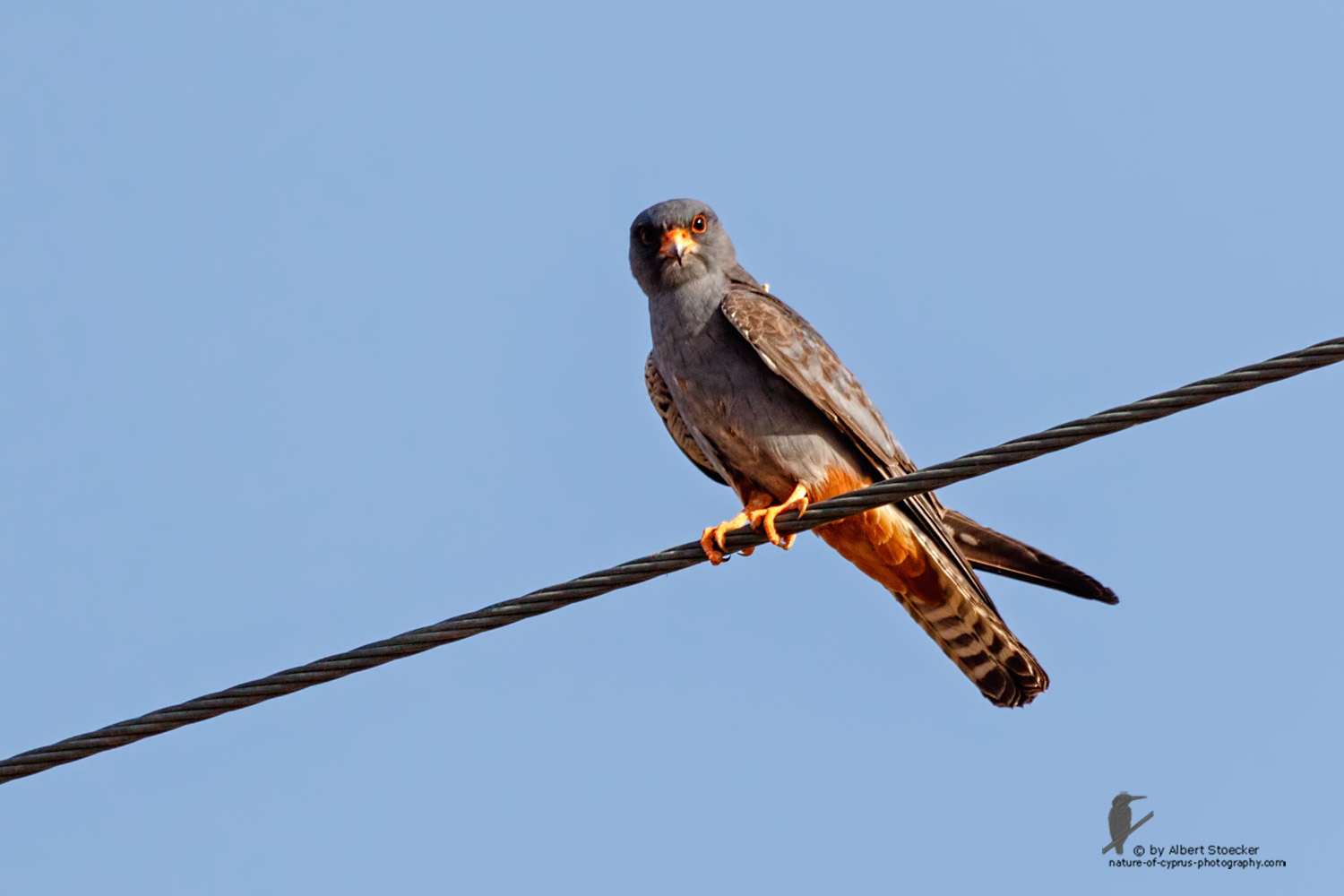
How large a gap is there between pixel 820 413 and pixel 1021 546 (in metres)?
1.03

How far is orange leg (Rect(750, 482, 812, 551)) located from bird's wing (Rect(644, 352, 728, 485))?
787 mm

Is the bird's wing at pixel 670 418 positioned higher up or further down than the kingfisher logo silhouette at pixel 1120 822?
higher up

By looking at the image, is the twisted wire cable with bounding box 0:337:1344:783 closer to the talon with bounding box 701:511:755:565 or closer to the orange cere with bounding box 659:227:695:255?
the talon with bounding box 701:511:755:565

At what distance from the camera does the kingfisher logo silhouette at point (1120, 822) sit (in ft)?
26.9

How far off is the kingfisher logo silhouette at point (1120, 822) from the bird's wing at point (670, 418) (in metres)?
3.23

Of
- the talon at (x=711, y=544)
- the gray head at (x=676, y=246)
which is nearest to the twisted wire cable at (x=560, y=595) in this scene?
the talon at (x=711, y=544)

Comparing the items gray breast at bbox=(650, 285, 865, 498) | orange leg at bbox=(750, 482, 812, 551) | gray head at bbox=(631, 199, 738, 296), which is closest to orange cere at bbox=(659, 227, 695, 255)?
gray head at bbox=(631, 199, 738, 296)

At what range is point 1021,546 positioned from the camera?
604 centimetres

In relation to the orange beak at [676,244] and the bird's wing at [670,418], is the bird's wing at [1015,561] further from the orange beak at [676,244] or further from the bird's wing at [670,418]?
the orange beak at [676,244]

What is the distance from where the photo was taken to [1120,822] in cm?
847

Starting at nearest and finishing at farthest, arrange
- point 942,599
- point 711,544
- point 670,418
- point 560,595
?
point 560,595 < point 711,544 < point 942,599 < point 670,418

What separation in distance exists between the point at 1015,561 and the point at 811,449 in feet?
3.24

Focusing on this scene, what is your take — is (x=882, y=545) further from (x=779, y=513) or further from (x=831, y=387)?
(x=831, y=387)

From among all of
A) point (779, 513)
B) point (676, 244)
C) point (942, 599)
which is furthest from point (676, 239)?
point (942, 599)
